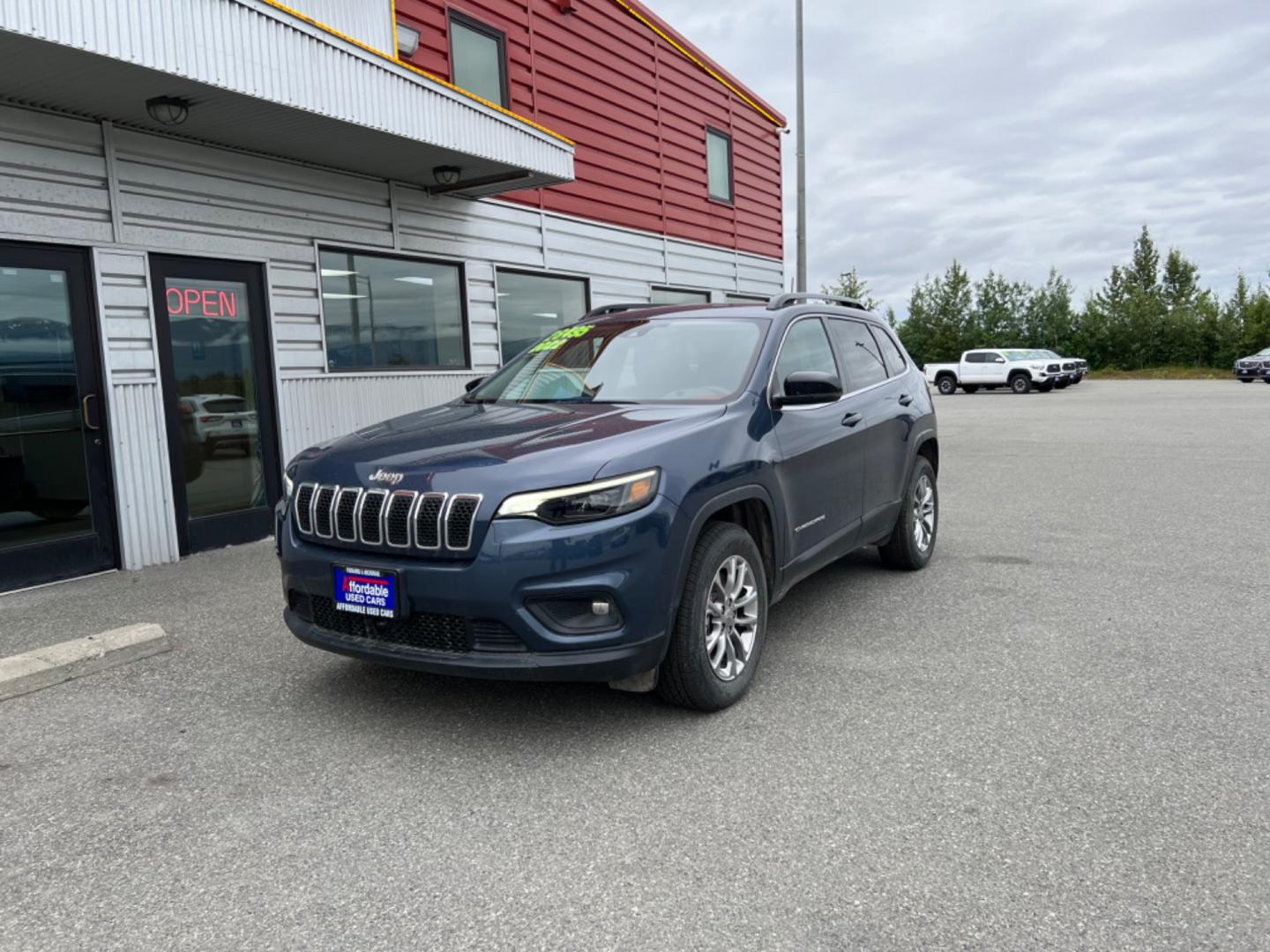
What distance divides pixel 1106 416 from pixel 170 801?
69.8 ft

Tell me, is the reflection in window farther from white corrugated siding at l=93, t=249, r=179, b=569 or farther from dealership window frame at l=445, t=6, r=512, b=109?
dealership window frame at l=445, t=6, r=512, b=109

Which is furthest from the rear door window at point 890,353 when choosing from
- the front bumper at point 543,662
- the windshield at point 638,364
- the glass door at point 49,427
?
the glass door at point 49,427

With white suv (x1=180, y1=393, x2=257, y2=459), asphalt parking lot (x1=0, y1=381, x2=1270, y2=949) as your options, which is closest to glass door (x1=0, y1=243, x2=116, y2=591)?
white suv (x1=180, y1=393, x2=257, y2=459)

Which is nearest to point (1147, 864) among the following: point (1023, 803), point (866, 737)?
point (1023, 803)

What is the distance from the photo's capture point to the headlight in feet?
11.0

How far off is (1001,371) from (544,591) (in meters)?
37.0

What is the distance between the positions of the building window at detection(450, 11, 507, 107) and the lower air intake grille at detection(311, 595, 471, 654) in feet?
24.8

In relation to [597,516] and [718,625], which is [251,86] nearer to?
[597,516]

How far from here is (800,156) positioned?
15.7 meters

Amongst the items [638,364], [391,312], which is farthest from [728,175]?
[638,364]

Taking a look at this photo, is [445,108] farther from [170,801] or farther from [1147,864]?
[1147,864]

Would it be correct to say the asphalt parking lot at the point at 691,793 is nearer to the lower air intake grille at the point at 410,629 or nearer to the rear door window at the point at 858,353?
the lower air intake grille at the point at 410,629

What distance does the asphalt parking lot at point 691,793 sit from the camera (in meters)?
2.52

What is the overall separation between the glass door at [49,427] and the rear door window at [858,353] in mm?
5136
